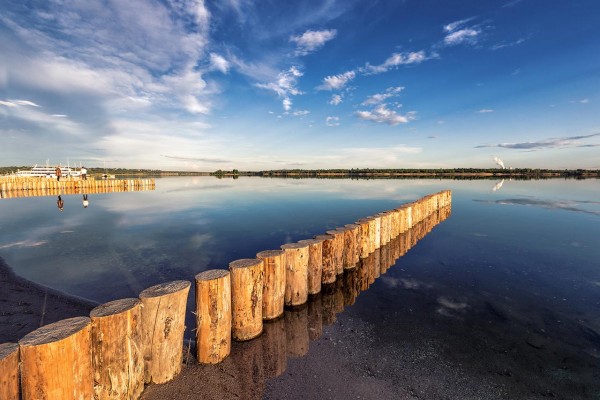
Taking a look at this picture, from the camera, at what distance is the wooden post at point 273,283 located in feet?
18.5

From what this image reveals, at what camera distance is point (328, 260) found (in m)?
7.67

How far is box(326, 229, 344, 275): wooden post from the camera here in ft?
25.6

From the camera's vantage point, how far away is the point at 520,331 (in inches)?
218

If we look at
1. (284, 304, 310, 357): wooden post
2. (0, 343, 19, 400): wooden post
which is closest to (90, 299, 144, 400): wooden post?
(0, 343, 19, 400): wooden post

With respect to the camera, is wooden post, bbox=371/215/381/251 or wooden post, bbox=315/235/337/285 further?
wooden post, bbox=371/215/381/251

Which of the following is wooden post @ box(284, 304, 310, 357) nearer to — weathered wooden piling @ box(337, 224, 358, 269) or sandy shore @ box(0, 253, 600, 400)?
sandy shore @ box(0, 253, 600, 400)

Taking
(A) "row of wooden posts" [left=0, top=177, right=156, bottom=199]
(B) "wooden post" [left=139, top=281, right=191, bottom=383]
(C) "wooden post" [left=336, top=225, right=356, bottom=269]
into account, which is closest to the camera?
(B) "wooden post" [left=139, top=281, right=191, bottom=383]

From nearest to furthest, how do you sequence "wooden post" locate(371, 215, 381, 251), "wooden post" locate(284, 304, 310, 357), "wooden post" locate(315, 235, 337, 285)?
"wooden post" locate(284, 304, 310, 357)
"wooden post" locate(315, 235, 337, 285)
"wooden post" locate(371, 215, 381, 251)

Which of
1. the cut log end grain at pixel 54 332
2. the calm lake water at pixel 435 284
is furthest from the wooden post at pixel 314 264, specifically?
the cut log end grain at pixel 54 332

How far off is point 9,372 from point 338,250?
671 cm

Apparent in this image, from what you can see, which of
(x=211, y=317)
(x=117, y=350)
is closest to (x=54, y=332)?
(x=117, y=350)

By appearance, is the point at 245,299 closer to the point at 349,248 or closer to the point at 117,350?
the point at 117,350

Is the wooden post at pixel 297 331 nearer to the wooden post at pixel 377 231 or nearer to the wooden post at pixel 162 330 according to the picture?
the wooden post at pixel 162 330

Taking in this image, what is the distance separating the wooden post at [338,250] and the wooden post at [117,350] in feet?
17.3
